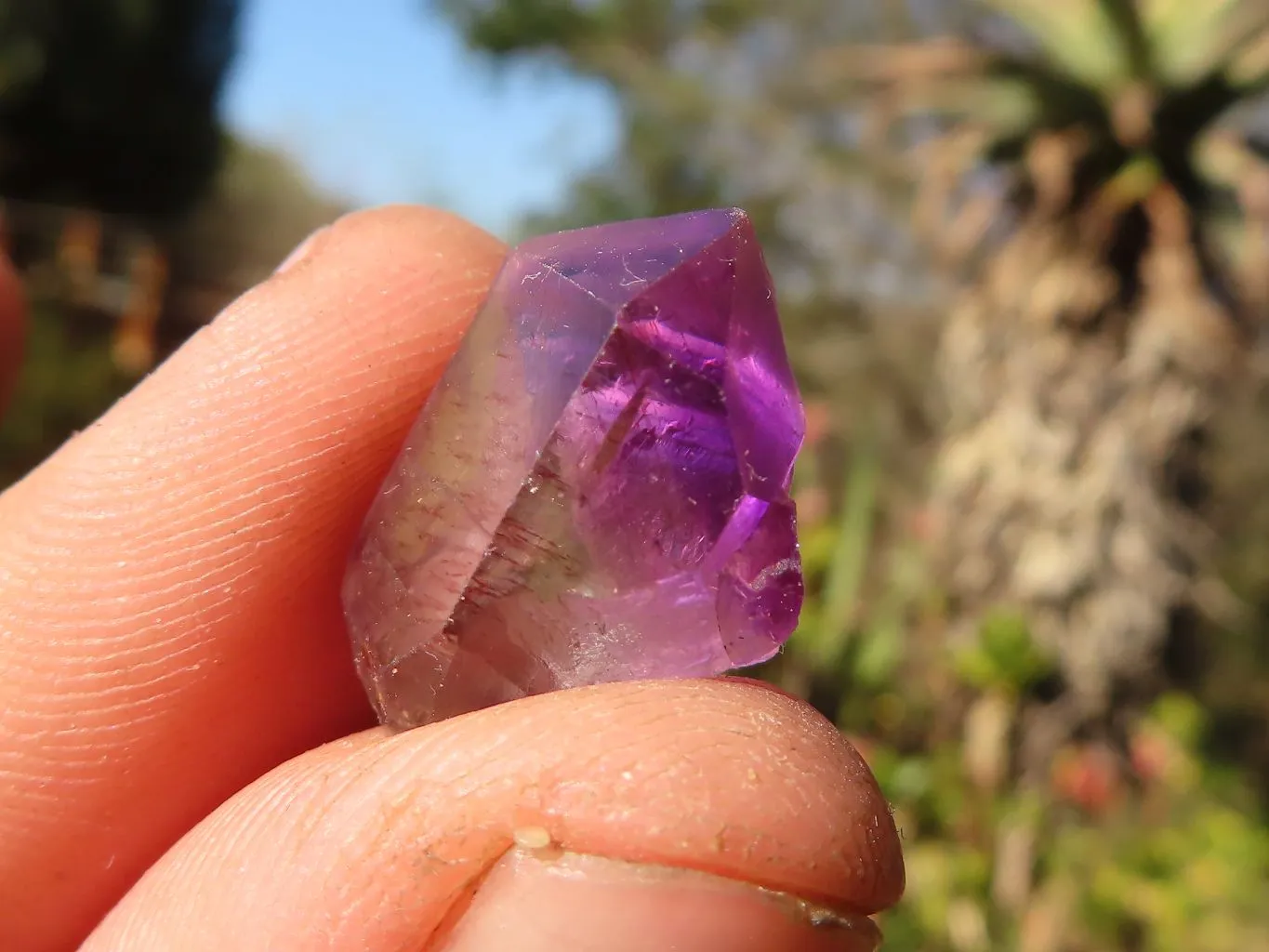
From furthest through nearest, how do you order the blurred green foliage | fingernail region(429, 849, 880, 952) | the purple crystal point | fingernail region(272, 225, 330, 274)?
1. the blurred green foliage
2. fingernail region(272, 225, 330, 274)
3. the purple crystal point
4. fingernail region(429, 849, 880, 952)

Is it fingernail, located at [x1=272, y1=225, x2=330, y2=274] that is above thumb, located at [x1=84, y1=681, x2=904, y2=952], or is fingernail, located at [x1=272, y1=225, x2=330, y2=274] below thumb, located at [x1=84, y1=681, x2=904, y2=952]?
above

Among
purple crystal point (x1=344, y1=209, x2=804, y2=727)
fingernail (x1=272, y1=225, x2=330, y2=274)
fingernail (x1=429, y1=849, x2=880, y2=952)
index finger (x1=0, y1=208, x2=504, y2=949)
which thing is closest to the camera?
fingernail (x1=429, y1=849, x2=880, y2=952)

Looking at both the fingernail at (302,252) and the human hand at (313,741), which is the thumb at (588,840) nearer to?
the human hand at (313,741)

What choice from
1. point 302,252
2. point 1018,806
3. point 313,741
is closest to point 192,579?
point 313,741

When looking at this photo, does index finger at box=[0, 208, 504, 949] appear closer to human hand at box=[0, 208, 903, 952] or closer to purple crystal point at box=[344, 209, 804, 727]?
human hand at box=[0, 208, 903, 952]

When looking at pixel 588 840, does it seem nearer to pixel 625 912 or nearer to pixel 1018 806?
pixel 625 912

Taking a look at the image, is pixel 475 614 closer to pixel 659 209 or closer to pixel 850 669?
pixel 850 669

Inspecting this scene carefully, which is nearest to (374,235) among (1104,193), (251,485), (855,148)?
(251,485)

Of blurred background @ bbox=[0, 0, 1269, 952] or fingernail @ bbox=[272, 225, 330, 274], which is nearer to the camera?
fingernail @ bbox=[272, 225, 330, 274]

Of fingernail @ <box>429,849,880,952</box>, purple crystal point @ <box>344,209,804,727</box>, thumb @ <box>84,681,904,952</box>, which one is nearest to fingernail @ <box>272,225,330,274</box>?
purple crystal point @ <box>344,209,804,727</box>
